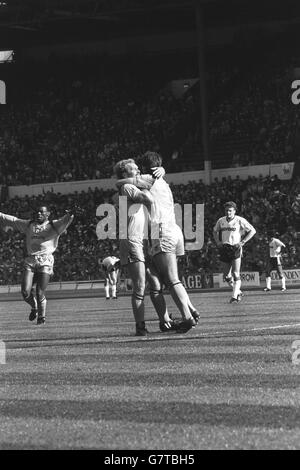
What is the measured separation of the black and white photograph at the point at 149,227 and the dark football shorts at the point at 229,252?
5 centimetres

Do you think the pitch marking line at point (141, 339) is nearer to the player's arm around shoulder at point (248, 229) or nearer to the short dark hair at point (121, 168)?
A: the short dark hair at point (121, 168)

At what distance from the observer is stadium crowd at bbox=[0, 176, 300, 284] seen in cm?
4372

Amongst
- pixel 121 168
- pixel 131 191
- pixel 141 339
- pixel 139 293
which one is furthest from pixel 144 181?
pixel 141 339

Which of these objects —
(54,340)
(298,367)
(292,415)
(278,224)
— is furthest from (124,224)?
(278,224)

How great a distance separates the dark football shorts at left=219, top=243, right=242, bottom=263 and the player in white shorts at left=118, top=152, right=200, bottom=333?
33.3 ft

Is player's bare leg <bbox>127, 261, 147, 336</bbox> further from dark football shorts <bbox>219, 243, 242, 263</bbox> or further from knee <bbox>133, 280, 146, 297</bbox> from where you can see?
dark football shorts <bbox>219, 243, 242, 263</bbox>

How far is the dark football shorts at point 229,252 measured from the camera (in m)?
25.5

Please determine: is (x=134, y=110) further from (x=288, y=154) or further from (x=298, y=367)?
(x=298, y=367)

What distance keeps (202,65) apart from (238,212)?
712cm

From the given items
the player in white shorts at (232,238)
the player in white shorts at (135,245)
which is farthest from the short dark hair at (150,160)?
the player in white shorts at (232,238)

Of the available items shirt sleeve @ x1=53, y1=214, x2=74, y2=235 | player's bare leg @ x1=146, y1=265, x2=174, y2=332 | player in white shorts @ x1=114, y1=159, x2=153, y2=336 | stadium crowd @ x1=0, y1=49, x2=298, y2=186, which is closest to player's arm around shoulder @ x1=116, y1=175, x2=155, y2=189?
player in white shorts @ x1=114, y1=159, x2=153, y2=336

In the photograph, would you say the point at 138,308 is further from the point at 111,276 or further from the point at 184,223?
the point at 184,223

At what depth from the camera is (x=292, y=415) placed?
8016 millimetres

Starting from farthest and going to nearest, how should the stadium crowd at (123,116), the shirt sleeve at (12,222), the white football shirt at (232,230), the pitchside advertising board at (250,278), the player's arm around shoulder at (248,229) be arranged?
the stadium crowd at (123,116), the pitchside advertising board at (250,278), the white football shirt at (232,230), the player's arm around shoulder at (248,229), the shirt sleeve at (12,222)
